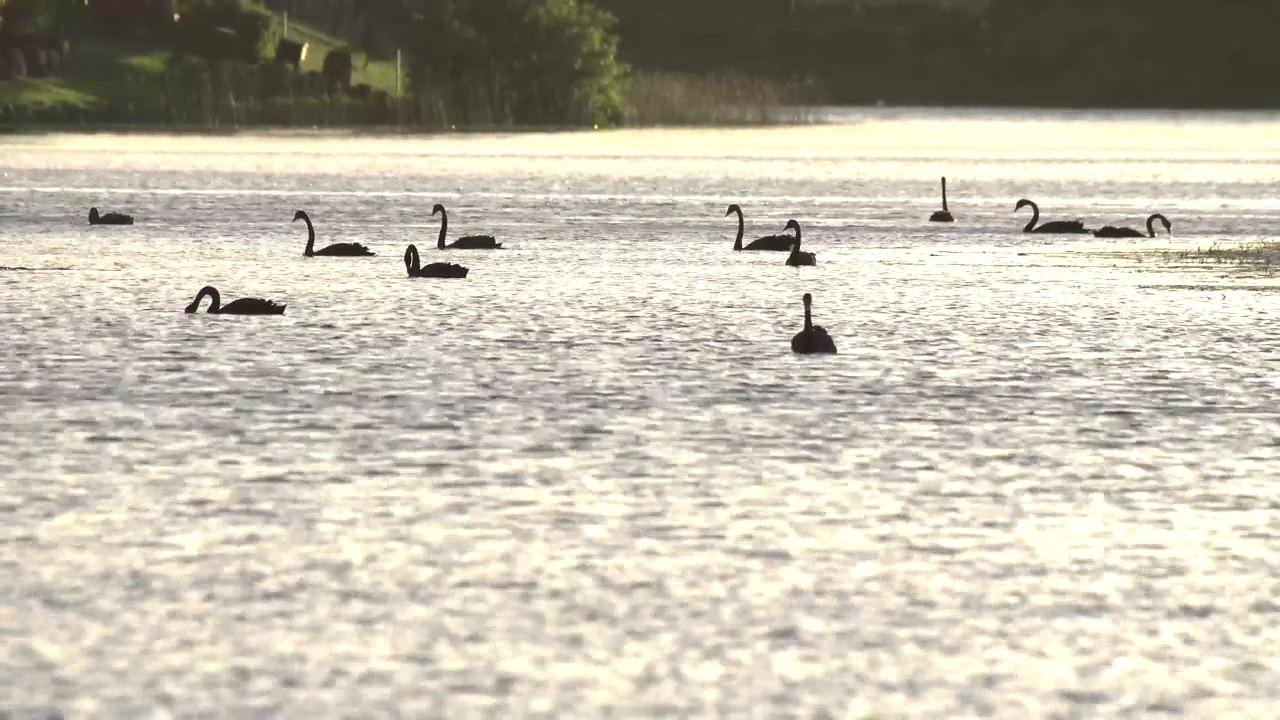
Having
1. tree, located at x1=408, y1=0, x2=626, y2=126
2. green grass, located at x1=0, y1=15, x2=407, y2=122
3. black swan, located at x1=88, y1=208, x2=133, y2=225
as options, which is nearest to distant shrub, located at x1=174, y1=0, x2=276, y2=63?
green grass, located at x1=0, y1=15, x2=407, y2=122

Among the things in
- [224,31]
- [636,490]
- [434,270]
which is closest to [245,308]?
[434,270]

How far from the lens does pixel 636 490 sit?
1691 cm

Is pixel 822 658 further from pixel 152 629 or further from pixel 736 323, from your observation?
pixel 736 323

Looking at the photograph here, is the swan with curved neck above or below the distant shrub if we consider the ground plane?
below

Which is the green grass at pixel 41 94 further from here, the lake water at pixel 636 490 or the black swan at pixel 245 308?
the black swan at pixel 245 308

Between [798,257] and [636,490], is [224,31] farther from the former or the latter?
[636,490]

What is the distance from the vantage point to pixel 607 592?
1371cm

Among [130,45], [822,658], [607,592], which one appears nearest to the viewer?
[822,658]

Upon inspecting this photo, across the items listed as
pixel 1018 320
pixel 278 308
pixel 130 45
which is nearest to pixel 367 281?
pixel 278 308

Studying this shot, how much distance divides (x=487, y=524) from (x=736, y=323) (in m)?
13.5

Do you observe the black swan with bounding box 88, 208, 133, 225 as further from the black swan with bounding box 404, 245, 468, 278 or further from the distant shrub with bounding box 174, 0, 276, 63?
the distant shrub with bounding box 174, 0, 276, 63

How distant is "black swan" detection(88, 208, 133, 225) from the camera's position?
4684 centimetres

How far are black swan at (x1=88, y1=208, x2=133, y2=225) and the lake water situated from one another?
699cm

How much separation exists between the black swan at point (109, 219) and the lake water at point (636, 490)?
22.9 feet
